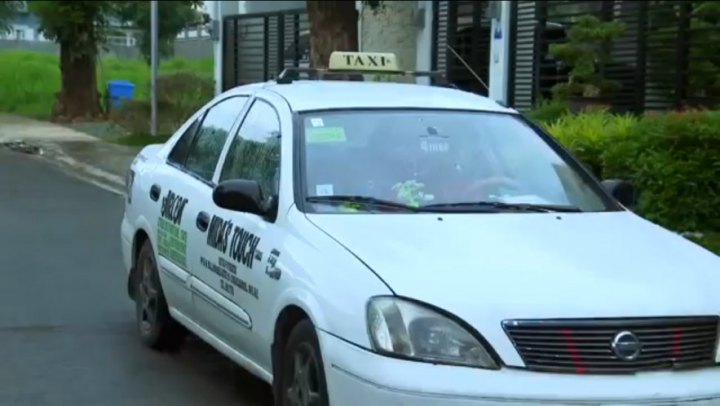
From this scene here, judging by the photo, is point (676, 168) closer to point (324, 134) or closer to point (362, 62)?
point (362, 62)

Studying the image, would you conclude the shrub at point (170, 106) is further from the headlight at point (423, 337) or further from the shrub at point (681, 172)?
the headlight at point (423, 337)

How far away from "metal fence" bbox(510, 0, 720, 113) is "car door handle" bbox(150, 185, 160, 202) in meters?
9.57

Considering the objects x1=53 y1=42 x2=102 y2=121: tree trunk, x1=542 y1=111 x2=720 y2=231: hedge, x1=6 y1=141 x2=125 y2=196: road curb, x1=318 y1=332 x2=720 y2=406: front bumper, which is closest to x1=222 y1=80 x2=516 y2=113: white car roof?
x1=318 y1=332 x2=720 y2=406: front bumper

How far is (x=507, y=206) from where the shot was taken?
5.86 m

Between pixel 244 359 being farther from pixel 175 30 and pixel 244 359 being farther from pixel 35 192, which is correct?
pixel 175 30

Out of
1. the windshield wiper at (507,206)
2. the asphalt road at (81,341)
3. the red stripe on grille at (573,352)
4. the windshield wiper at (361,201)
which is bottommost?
the asphalt road at (81,341)

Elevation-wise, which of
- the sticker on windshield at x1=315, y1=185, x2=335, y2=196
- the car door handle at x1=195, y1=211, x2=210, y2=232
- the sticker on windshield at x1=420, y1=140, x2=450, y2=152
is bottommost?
the car door handle at x1=195, y1=211, x2=210, y2=232

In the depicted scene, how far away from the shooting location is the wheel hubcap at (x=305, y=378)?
5207 mm

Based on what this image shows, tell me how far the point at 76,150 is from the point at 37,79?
18175mm

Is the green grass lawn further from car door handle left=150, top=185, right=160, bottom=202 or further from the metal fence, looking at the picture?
car door handle left=150, top=185, right=160, bottom=202

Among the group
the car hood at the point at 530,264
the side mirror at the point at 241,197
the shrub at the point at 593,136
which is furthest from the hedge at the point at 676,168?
the side mirror at the point at 241,197

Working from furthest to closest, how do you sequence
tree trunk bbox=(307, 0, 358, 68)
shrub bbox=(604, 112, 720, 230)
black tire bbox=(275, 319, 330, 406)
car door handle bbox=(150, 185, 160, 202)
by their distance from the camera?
1. tree trunk bbox=(307, 0, 358, 68)
2. shrub bbox=(604, 112, 720, 230)
3. car door handle bbox=(150, 185, 160, 202)
4. black tire bbox=(275, 319, 330, 406)

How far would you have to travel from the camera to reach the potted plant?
651 inches

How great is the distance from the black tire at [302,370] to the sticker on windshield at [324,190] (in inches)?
27.6
